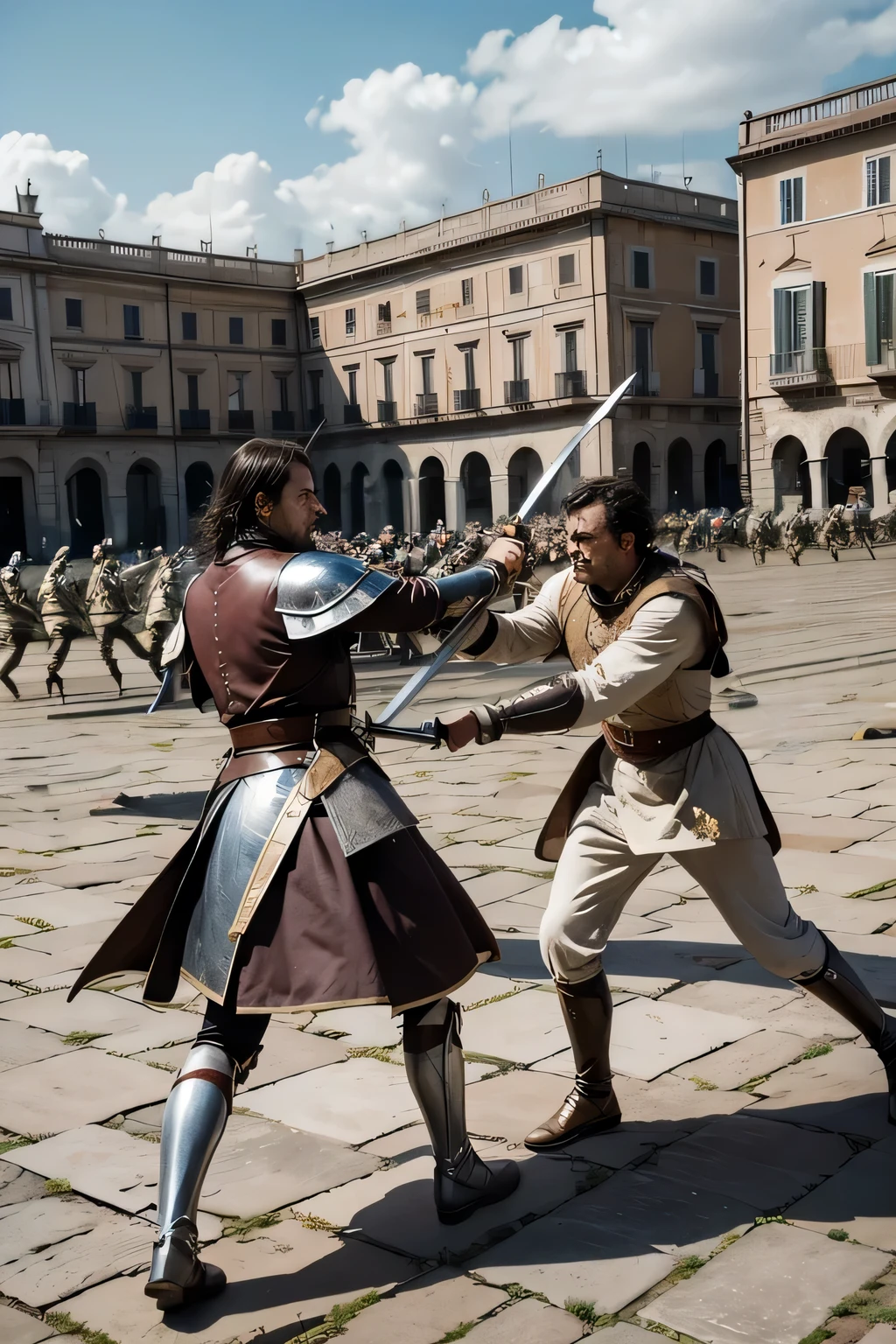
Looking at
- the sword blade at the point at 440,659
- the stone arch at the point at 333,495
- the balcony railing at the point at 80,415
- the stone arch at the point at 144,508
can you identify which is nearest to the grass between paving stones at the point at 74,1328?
the sword blade at the point at 440,659

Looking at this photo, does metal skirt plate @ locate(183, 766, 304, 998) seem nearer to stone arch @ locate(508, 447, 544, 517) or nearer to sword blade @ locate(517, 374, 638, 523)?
sword blade @ locate(517, 374, 638, 523)

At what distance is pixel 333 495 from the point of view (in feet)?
57.2

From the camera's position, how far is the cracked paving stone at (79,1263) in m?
2.54

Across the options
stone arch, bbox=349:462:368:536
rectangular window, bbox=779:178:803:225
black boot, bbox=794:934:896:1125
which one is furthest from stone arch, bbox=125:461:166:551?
black boot, bbox=794:934:896:1125

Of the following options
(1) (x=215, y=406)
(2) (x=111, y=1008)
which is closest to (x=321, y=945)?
(2) (x=111, y=1008)

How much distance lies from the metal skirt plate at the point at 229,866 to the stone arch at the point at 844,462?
1102 centimetres

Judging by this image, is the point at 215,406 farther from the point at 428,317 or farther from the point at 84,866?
the point at 84,866

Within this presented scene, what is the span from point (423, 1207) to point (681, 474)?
11.1m

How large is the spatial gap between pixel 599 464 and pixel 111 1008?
952 cm

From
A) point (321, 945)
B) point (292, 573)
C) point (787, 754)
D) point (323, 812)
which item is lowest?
point (787, 754)

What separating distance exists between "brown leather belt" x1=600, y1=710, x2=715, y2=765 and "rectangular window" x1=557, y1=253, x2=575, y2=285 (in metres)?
11.1

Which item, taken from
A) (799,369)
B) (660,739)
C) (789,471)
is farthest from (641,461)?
(660,739)

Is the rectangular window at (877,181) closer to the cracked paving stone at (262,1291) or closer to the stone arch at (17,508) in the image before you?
the stone arch at (17,508)

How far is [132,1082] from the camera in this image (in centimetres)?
364
